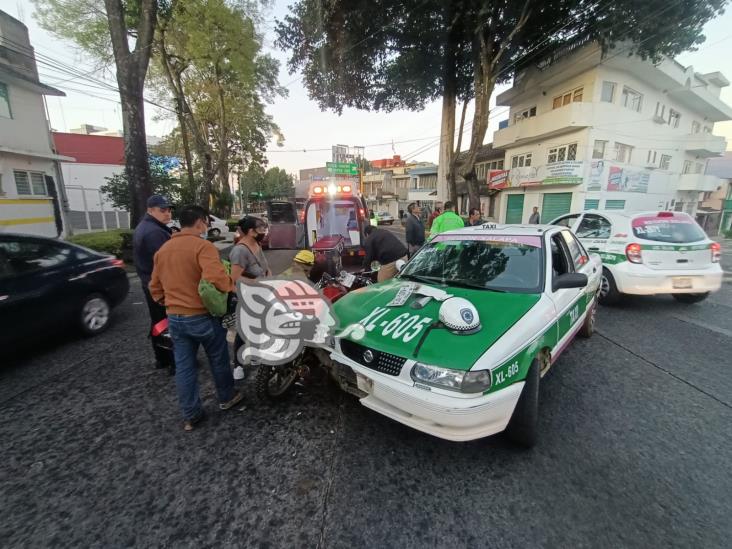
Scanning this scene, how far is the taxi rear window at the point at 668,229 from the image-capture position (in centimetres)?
512

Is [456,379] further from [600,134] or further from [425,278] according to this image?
[600,134]

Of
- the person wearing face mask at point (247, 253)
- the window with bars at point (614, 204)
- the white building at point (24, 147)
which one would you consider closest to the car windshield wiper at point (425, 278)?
the person wearing face mask at point (247, 253)

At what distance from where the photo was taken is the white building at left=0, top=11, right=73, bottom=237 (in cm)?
1095

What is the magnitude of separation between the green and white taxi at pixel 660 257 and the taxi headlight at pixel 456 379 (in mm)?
4825

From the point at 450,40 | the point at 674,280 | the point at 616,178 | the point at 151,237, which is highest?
the point at 450,40

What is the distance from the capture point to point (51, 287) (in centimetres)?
393

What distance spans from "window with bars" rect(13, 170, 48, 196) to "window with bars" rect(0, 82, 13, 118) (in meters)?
1.88

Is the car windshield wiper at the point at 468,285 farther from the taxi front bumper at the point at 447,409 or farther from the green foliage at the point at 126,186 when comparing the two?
the green foliage at the point at 126,186

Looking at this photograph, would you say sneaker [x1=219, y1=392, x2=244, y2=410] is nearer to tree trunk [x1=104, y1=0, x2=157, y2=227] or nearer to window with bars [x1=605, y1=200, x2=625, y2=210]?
tree trunk [x1=104, y1=0, x2=157, y2=227]

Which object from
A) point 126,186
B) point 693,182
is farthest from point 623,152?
point 126,186

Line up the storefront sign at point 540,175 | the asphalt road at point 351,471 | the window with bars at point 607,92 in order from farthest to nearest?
the storefront sign at point 540,175 → the window with bars at point 607,92 → the asphalt road at point 351,471

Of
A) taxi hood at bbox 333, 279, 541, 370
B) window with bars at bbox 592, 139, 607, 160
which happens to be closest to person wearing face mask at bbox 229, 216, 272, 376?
taxi hood at bbox 333, 279, 541, 370

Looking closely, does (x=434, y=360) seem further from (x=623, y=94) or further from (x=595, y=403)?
(x=623, y=94)

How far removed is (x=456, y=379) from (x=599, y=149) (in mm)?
20657
